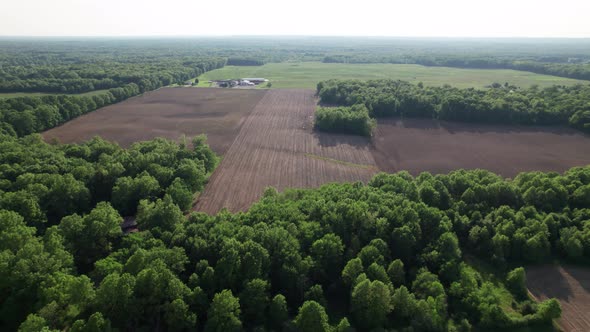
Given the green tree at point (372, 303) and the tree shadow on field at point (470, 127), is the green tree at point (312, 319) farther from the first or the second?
the tree shadow on field at point (470, 127)

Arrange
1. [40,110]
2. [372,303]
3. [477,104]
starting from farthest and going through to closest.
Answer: [477,104] → [40,110] → [372,303]

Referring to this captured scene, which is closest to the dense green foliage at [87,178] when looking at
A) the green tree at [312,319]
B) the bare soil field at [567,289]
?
the green tree at [312,319]

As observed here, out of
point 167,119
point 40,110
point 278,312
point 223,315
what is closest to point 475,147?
point 278,312

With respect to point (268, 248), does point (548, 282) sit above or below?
below

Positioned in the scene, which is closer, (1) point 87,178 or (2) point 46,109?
(1) point 87,178

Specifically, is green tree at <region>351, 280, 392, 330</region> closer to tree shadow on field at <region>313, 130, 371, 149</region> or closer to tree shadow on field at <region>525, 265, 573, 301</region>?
tree shadow on field at <region>525, 265, 573, 301</region>

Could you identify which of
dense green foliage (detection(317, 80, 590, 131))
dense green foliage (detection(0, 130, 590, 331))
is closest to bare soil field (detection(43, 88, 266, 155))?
dense green foliage (detection(0, 130, 590, 331))

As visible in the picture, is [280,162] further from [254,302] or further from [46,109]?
[46,109]

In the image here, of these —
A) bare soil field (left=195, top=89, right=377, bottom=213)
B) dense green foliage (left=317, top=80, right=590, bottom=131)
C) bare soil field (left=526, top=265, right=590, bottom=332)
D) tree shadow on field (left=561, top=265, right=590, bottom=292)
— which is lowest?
bare soil field (left=526, top=265, right=590, bottom=332)
